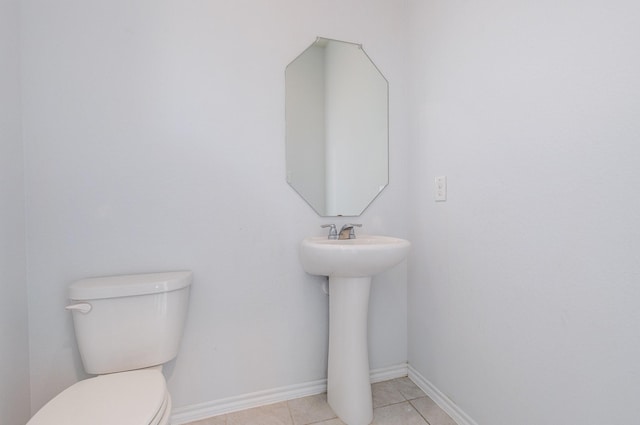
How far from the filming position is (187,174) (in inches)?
51.1

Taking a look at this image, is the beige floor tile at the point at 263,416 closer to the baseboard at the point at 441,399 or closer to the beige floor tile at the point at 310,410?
the beige floor tile at the point at 310,410

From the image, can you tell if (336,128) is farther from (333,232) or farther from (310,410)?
(310,410)

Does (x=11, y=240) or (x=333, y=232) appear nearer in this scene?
(x=11, y=240)

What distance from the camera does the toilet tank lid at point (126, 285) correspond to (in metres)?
1.04

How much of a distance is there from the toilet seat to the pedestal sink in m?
0.68

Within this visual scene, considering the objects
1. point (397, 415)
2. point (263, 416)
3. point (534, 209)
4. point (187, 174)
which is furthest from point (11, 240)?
point (534, 209)

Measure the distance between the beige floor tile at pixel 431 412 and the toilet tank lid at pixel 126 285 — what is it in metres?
1.23

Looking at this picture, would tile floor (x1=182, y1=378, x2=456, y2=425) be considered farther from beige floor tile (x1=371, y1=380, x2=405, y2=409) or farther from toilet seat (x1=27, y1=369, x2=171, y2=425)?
toilet seat (x1=27, y1=369, x2=171, y2=425)

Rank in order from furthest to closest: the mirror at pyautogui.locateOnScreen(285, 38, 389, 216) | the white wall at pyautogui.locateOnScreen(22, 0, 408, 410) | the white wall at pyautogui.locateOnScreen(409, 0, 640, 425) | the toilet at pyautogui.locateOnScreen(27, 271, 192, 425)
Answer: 1. the mirror at pyautogui.locateOnScreen(285, 38, 389, 216)
2. the white wall at pyautogui.locateOnScreen(22, 0, 408, 410)
3. the toilet at pyautogui.locateOnScreen(27, 271, 192, 425)
4. the white wall at pyautogui.locateOnScreen(409, 0, 640, 425)

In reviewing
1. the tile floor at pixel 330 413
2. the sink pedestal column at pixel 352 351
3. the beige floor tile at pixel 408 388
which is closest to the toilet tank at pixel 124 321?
the tile floor at pixel 330 413

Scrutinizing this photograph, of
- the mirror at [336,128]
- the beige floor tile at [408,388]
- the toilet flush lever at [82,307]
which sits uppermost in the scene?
the mirror at [336,128]

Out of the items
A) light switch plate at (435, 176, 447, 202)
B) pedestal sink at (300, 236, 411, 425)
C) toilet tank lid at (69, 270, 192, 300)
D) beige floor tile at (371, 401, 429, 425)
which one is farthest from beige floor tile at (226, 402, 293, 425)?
light switch plate at (435, 176, 447, 202)

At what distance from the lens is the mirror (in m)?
1.46

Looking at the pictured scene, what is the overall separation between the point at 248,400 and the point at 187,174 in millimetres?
1121
